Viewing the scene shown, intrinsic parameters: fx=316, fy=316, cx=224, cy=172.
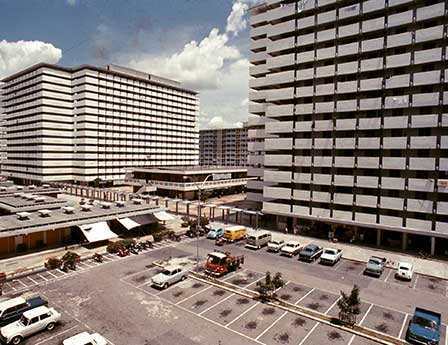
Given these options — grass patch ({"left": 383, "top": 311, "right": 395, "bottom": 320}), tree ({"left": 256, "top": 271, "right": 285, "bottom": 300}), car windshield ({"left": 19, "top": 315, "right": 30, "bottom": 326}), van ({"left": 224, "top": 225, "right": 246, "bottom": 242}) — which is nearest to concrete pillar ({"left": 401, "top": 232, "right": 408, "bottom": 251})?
grass patch ({"left": 383, "top": 311, "right": 395, "bottom": 320})

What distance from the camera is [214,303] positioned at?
95.4 ft

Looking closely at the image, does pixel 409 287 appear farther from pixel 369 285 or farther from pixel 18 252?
pixel 18 252

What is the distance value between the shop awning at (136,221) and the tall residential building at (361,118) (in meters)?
20.9

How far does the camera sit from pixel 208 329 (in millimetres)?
24609

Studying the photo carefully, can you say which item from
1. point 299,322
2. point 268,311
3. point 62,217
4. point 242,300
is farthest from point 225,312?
point 62,217

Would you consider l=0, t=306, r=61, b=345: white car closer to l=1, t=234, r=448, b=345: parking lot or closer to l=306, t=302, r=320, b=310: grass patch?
l=1, t=234, r=448, b=345: parking lot

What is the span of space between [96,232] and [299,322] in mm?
31516

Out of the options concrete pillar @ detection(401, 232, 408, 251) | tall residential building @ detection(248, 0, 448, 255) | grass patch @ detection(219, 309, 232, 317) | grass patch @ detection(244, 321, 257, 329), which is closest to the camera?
grass patch @ detection(244, 321, 257, 329)

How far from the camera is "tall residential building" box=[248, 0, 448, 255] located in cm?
4362

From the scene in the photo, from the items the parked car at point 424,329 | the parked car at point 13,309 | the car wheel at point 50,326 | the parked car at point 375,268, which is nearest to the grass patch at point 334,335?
the parked car at point 424,329

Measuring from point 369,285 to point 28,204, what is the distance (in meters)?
53.9

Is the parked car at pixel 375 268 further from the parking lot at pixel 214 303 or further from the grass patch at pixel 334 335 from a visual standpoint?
the grass patch at pixel 334 335

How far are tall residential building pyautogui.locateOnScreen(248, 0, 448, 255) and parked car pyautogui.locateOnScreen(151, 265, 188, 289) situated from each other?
27.1 meters

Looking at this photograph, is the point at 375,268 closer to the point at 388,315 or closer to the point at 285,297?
the point at 388,315
